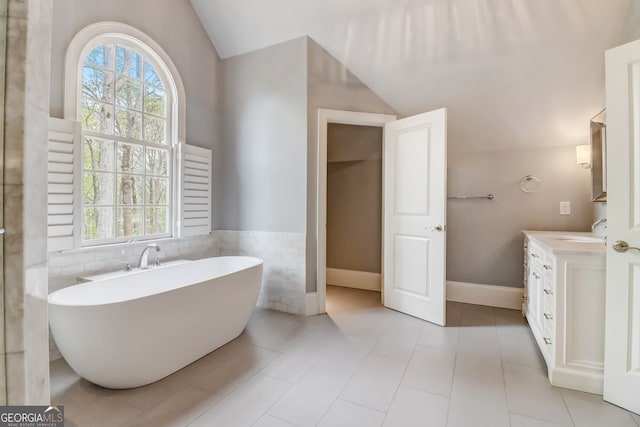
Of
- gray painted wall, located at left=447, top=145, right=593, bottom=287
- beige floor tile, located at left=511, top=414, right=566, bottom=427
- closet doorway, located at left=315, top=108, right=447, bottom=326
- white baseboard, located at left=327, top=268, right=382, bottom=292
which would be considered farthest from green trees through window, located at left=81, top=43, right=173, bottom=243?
gray painted wall, located at left=447, top=145, right=593, bottom=287

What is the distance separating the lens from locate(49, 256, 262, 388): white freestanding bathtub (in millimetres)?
1660

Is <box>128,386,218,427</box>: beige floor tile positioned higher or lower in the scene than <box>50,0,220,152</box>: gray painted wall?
lower

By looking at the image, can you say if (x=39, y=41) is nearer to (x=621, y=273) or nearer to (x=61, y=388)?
(x=61, y=388)

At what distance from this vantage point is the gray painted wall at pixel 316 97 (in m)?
3.11

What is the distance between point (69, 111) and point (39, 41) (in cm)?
200

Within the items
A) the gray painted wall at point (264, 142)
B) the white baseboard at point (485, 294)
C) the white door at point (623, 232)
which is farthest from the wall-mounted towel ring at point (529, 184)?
the gray painted wall at point (264, 142)

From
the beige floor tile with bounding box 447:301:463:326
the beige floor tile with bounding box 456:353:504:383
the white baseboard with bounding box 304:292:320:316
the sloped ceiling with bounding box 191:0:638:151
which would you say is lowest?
the beige floor tile with bounding box 456:353:504:383

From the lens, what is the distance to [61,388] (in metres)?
1.84

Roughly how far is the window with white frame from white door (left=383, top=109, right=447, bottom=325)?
210 cm

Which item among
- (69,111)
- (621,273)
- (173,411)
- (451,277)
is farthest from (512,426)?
(69,111)

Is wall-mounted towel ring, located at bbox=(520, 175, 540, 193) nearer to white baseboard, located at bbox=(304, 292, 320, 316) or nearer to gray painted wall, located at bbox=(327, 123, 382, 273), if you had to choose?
gray painted wall, located at bbox=(327, 123, 382, 273)

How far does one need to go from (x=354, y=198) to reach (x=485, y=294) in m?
1.99

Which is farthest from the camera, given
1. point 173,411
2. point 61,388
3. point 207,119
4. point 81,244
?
point 207,119

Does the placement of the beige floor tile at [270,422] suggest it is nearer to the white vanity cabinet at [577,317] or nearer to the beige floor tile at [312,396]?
the beige floor tile at [312,396]
